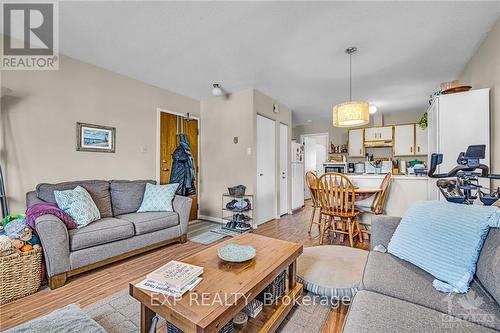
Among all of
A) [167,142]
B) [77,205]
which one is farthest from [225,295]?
[167,142]

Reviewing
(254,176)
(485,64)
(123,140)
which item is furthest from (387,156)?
(123,140)

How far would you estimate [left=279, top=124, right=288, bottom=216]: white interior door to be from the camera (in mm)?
4668

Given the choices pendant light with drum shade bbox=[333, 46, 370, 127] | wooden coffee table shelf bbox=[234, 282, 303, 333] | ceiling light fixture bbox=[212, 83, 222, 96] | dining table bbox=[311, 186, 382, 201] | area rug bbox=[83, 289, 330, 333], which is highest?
ceiling light fixture bbox=[212, 83, 222, 96]

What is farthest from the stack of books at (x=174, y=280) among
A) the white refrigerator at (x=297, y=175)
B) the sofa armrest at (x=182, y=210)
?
the white refrigerator at (x=297, y=175)

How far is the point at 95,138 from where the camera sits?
296 cm

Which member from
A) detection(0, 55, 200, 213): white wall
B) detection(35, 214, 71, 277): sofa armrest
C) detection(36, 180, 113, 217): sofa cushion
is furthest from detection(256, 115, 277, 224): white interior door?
detection(35, 214, 71, 277): sofa armrest

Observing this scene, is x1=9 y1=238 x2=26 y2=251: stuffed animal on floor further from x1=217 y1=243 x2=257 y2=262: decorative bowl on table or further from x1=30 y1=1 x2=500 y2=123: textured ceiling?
x1=30 y1=1 x2=500 y2=123: textured ceiling

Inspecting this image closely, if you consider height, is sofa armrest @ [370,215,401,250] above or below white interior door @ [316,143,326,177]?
below

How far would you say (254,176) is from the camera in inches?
149

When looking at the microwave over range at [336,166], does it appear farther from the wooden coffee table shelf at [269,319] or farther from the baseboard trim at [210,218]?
the wooden coffee table shelf at [269,319]

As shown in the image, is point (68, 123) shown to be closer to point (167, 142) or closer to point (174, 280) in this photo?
point (167, 142)

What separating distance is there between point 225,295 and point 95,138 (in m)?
2.89

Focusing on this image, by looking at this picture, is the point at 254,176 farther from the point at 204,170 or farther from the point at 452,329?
the point at 452,329

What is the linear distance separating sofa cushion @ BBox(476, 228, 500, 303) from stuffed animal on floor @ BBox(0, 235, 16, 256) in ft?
10.0
